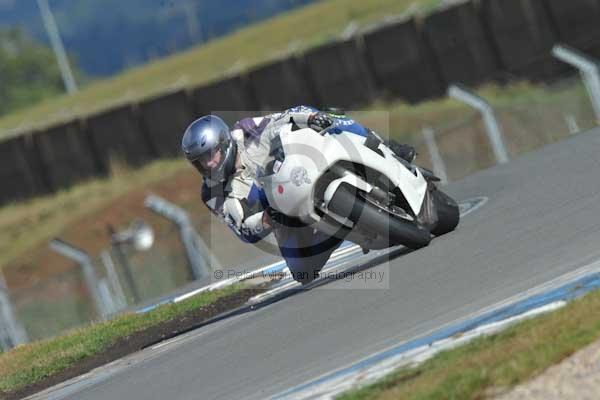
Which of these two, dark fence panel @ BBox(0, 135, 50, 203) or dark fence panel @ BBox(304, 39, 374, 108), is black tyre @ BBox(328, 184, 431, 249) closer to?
dark fence panel @ BBox(304, 39, 374, 108)

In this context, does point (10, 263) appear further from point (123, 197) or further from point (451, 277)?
point (451, 277)

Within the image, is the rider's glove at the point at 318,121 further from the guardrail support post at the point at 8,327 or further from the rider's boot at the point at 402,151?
the guardrail support post at the point at 8,327

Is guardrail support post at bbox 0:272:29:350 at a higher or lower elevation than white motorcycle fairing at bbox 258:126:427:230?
lower

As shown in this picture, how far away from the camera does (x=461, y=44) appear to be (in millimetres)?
30266

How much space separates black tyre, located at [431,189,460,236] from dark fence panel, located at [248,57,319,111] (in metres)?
19.8

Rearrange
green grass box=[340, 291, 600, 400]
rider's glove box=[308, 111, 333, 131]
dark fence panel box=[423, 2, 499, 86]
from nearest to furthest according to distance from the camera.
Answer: green grass box=[340, 291, 600, 400]
rider's glove box=[308, 111, 333, 131]
dark fence panel box=[423, 2, 499, 86]

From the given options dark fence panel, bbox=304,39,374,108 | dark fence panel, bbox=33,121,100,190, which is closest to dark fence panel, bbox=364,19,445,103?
dark fence panel, bbox=304,39,374,108

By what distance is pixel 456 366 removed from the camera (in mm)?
6660

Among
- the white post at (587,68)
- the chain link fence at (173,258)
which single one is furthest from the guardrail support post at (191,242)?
the white post at (587,68)

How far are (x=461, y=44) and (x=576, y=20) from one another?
273 centimetres

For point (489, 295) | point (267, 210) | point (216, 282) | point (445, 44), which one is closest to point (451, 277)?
point (489, 295)

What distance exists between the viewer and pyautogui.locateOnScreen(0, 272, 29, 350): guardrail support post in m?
17.6

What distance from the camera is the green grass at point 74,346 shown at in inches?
476

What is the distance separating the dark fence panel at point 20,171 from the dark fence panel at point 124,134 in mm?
1742
